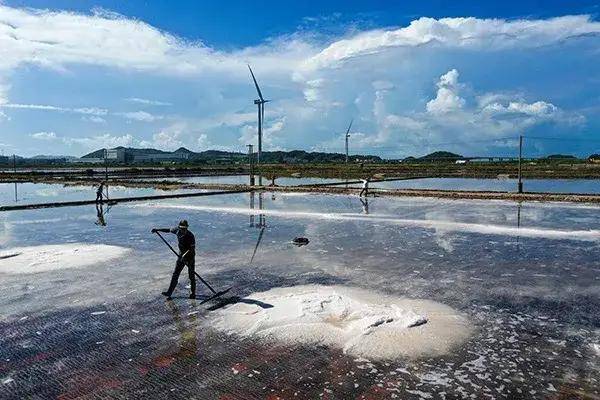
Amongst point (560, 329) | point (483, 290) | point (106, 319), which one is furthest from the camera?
point (483, 290)

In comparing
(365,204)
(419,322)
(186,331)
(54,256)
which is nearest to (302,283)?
(419,322)

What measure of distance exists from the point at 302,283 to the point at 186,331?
146 inches

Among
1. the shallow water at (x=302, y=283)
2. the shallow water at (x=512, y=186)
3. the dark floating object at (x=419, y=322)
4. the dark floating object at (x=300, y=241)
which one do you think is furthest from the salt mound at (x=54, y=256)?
the shallow water at (x=512, y=186)

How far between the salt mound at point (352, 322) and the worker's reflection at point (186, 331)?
46cm

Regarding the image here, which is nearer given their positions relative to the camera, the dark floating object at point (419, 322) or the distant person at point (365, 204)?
the dark floating object at point (419, 322)

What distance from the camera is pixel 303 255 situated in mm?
14633

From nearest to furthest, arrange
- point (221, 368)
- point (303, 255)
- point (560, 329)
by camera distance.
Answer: point (221, 368) < point (560, 329) < point (303, 255)

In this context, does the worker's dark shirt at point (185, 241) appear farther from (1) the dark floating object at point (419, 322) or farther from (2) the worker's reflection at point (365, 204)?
(2) the worker's reflection at point (365, 204)

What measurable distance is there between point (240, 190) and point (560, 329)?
118 ft

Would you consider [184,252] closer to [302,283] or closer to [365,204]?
[302,283]

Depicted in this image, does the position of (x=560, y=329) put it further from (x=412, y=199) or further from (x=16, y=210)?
(x=16, y=210)

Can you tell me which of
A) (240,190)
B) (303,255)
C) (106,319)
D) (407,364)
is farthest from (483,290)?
(240,190)

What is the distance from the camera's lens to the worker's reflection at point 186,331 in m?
7.24

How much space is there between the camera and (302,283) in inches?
446
